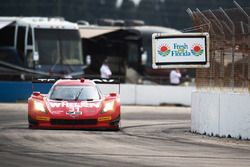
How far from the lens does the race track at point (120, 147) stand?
42.3ft

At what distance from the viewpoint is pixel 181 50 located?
1983 centimetres

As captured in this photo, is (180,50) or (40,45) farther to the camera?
Result: (40,45)

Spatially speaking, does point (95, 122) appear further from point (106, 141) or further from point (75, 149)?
point (75, 149)

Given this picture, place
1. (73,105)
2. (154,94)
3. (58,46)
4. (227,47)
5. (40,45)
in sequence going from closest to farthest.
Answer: (227,47), (73,105), (154,94), (40,45), (58,46)

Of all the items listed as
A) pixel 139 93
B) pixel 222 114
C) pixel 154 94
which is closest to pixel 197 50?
pixel 222 114

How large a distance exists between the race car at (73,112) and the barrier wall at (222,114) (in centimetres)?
194

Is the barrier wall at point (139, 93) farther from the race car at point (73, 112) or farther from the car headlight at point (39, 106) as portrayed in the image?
the car headlight at point (39, 106)

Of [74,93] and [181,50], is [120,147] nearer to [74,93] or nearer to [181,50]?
[181,50]

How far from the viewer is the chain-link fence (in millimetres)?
18094

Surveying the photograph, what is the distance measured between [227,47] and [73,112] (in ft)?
12.3

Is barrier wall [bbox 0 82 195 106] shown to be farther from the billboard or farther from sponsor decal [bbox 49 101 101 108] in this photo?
sponsor decal [bbox 49 101 101 108]

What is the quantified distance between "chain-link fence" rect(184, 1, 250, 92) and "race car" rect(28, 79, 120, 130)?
2329 millimetres

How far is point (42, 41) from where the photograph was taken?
38.1 meters

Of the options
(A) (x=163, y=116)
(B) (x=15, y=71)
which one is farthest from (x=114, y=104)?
(B) (x=15, y=71)
